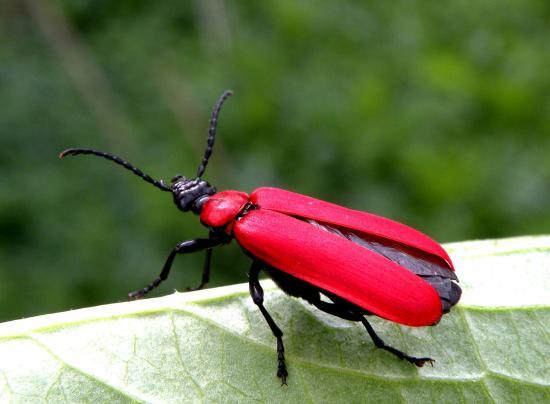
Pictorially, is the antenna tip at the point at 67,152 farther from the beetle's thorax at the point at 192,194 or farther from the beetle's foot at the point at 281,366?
the beetle's foot at the point at 281,366

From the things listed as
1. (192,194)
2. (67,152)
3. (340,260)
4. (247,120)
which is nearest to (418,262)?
(340,260)

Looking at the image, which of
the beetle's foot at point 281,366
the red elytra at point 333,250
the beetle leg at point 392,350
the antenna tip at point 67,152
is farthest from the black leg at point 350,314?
the antenna tip at point 67,152

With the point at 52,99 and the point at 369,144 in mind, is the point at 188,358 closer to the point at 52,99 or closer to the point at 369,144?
the point at 369,144

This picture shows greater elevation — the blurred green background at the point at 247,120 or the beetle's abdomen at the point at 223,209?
the beetle's abdomen at the point at 223,209

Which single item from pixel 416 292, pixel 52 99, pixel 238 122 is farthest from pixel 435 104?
pixel 416 292

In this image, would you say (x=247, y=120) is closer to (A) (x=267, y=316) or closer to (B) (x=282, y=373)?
(A) (x=267, y=316)
